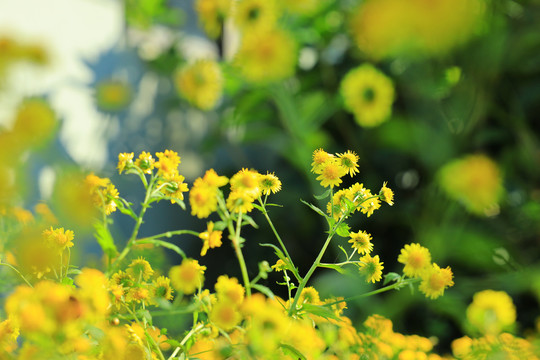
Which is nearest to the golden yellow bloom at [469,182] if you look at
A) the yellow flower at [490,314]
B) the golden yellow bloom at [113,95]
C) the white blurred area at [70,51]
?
the yellow flower at [490,314]

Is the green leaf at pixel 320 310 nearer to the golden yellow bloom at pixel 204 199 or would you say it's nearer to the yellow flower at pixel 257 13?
the golden yellow bloom at pixel 204 199

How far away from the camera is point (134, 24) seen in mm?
1466

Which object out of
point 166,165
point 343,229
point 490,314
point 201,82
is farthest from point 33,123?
point 490,314

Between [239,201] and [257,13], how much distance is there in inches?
14.4

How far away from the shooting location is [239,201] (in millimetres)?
351

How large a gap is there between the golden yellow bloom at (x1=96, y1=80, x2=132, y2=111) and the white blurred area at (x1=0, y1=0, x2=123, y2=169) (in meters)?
0.04

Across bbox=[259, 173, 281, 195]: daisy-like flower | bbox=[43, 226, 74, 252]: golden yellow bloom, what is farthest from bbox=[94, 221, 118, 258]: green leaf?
bbox=[259, 173, 281, 195]: daisy-like flower

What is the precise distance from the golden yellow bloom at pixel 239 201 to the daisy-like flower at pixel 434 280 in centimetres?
16

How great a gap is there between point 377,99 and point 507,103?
1.54 ft

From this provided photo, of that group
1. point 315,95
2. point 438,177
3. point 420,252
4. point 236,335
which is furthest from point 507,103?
point 236,335

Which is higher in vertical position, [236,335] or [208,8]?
[208,8]

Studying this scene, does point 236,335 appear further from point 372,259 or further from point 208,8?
point 208,8

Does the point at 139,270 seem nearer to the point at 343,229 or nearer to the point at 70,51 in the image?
the point at 343,229

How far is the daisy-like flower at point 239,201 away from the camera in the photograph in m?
0.36
